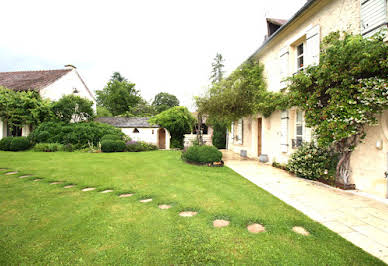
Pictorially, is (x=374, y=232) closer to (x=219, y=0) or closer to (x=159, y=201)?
(x=159, y=201)

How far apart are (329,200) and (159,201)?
3562 mm

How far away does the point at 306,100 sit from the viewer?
16.1ft

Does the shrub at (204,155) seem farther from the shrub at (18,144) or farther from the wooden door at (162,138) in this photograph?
the shrub at (18,144)

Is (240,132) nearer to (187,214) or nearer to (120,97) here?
(187,214)

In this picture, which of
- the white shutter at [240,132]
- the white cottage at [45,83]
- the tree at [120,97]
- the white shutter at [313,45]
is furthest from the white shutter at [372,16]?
the tree at [120,97]

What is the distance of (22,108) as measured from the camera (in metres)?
13.2

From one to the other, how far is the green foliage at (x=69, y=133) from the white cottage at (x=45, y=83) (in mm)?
2627

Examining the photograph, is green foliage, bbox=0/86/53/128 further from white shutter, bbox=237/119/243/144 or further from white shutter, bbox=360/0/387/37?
white shutter, bbox=360/0/387/37

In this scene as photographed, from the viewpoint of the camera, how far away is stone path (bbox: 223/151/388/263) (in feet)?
7.72

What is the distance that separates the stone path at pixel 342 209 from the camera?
235cm

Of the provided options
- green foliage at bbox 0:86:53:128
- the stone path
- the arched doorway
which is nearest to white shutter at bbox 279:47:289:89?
the stone path

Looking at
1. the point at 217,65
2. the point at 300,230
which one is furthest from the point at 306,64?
the point at 217,65

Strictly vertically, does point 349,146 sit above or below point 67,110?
below

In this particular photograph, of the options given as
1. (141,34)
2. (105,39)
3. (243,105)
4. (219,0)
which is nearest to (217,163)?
(243,105)
